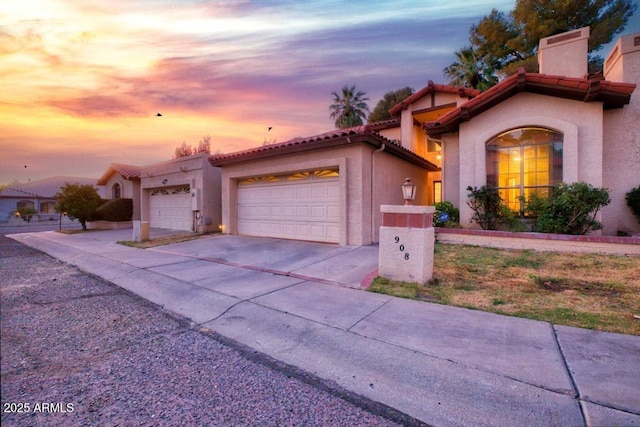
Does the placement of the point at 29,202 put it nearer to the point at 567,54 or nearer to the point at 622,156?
the point at 567,54

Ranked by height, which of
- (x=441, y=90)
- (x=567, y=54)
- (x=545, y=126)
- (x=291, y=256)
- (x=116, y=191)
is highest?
(x=441, y=90)

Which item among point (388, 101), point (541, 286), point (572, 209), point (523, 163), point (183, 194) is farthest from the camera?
point (388, 101)

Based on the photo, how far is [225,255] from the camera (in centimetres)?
818

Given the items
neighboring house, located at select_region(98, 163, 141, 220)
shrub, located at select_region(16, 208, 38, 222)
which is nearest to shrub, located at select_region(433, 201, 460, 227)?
neighboring house, located at select_region(98, 163, 141, 220)

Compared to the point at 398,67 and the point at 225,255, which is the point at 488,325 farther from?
the point at 398,67

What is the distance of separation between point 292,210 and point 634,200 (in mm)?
9490

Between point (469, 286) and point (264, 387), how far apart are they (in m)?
3.94

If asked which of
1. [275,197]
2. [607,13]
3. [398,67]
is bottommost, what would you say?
[275,197]

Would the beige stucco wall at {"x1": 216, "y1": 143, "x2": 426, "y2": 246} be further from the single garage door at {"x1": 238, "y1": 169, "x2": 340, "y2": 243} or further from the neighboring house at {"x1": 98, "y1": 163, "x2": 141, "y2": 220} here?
the neighboring house at {"x1": 98, "y1": 163, "x2": 141, "y2": 220}

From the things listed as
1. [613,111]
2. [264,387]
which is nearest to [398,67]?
[613,111]

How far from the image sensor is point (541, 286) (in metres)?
5.00

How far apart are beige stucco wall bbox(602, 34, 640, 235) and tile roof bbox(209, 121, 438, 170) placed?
5.51 meters

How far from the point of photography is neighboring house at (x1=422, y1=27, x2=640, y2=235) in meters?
7.83

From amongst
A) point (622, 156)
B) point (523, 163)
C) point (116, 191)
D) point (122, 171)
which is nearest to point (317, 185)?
point (523, 163)
